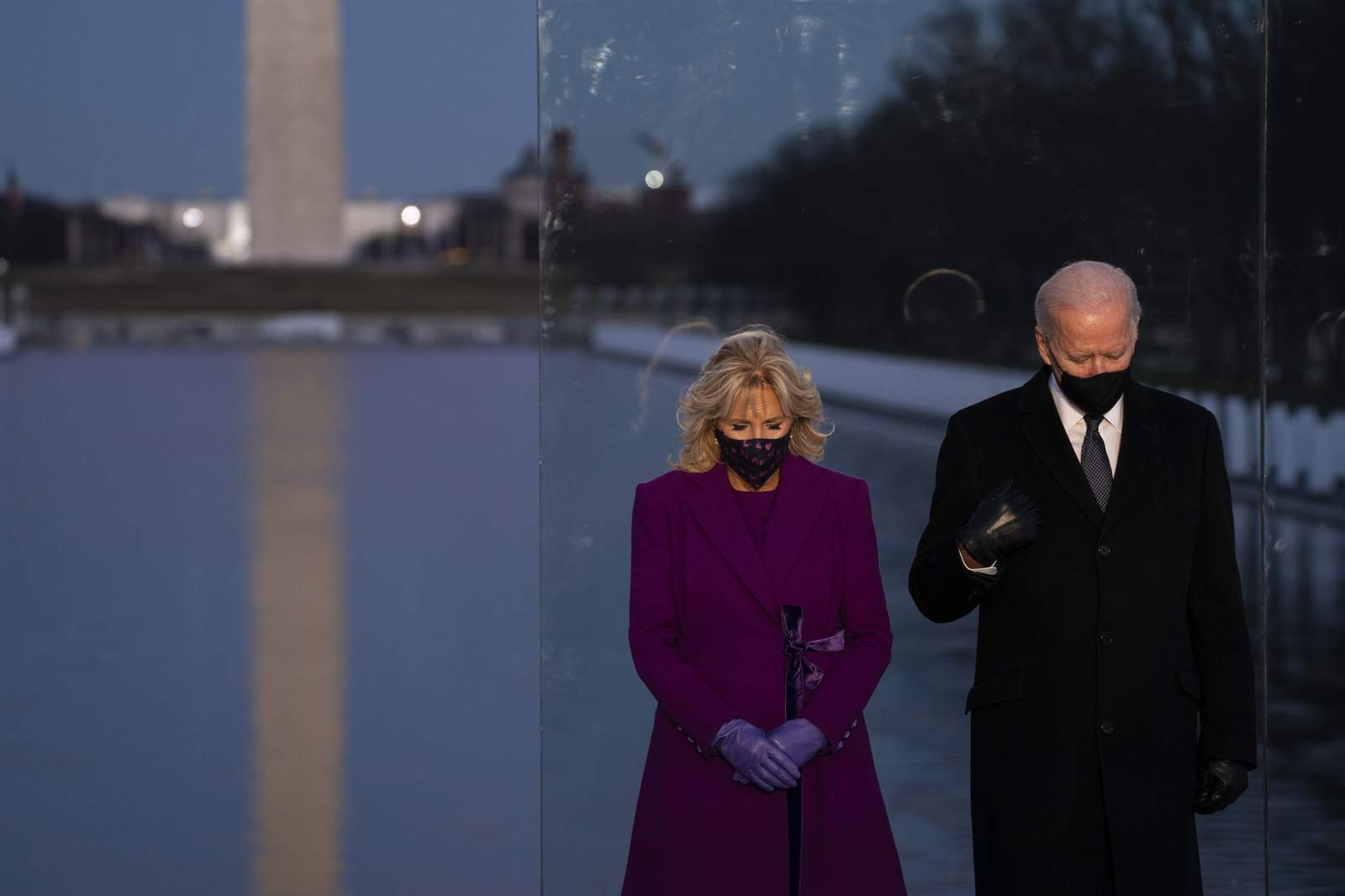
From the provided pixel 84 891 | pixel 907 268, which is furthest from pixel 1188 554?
pixel 84 891

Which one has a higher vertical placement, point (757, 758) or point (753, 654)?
point (753, 654)

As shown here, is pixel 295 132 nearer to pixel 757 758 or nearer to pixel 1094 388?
pixel 1094 388

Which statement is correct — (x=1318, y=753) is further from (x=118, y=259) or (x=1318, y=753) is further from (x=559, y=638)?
(x=118, y=259)

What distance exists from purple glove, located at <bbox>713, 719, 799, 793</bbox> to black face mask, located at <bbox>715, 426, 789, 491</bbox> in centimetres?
41

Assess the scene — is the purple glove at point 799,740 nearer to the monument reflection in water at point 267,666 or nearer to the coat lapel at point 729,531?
the coat lapel at point 729,531

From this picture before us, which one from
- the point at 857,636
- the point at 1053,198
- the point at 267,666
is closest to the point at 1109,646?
the point at 857,636

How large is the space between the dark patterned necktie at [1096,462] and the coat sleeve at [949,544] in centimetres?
18

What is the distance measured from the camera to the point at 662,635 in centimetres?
332

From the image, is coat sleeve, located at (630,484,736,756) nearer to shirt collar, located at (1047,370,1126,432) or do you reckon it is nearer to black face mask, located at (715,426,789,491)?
black face mask, located at (715,426,789,491)

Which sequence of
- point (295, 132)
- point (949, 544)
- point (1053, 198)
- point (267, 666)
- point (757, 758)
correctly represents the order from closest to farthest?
point (757, 758), point (949, 544), point (1053, 198), point (267, 666), point (295, 132)

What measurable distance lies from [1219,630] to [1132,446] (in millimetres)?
323

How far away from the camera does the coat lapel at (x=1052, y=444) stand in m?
3.32

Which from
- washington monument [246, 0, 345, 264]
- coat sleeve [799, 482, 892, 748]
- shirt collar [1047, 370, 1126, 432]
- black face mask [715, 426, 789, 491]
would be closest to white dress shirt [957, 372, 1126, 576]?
shirt collar [1047, 370, 1126, 432]

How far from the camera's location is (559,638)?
448 cm
